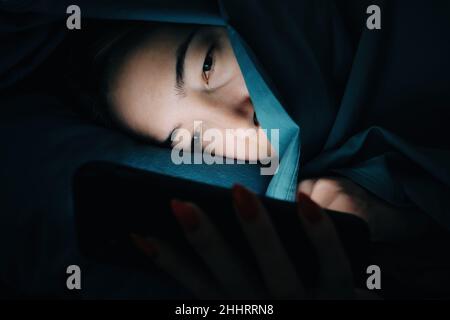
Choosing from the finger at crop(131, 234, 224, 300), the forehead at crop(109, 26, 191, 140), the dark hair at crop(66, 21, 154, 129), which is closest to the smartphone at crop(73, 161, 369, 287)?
the finger at crop(131, 234, 224, 300)

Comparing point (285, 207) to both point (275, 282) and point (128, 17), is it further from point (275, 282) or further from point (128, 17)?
point (128, 17)

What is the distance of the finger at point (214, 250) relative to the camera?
0.43 metres

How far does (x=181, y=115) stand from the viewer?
2.63ft

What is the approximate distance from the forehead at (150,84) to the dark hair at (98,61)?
4 cm

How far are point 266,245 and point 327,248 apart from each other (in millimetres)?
78

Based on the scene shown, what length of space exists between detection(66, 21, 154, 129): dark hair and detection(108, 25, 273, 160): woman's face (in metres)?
0.04

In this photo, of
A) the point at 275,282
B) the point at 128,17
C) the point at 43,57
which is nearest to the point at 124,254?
the point at 275,282

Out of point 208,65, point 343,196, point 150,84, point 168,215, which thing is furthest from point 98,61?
point 343,196

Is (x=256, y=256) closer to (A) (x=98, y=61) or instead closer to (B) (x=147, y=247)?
(B) (x=147, y=247)

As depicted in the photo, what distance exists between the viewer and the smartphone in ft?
1.56

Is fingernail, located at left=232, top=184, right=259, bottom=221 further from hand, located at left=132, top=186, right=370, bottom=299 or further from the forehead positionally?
the forehead

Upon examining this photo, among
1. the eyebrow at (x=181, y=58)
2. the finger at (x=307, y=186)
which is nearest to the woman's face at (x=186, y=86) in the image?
the eyebrow at (x=181, y=58)

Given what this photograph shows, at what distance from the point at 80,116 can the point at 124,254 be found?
58 cm

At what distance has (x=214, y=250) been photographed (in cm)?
45
